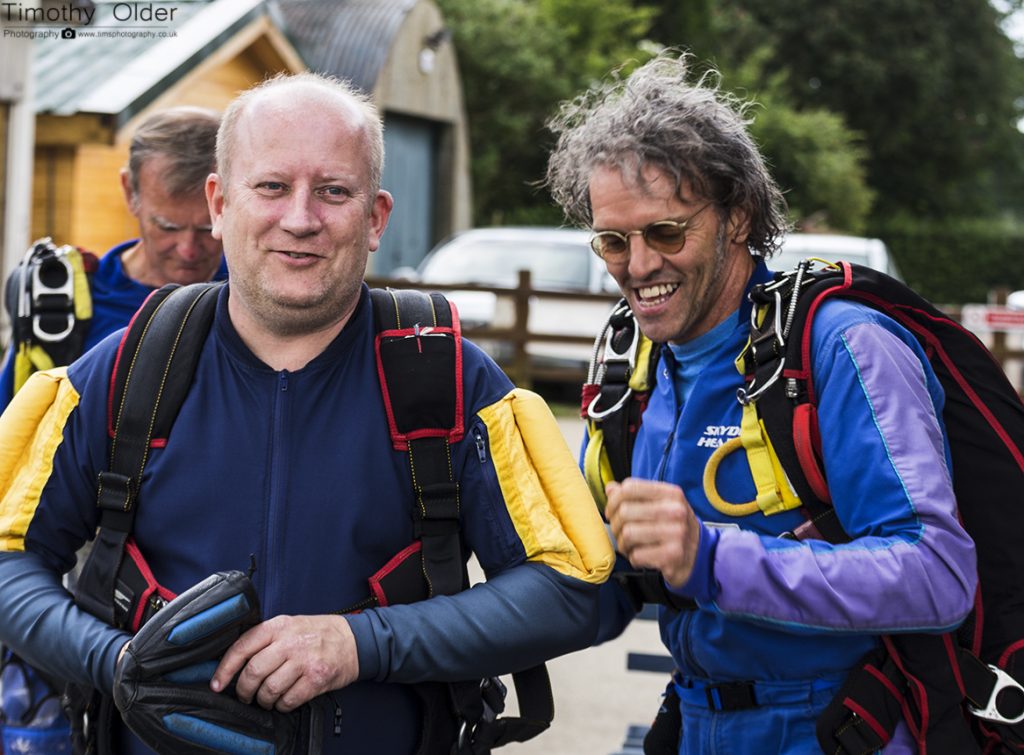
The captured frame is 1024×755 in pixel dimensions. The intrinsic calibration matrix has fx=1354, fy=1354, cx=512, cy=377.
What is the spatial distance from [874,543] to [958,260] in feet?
124

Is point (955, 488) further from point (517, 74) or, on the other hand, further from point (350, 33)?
point (517, 74)

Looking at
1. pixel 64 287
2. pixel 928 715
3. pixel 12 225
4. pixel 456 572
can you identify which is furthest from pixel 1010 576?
pixel 12 225

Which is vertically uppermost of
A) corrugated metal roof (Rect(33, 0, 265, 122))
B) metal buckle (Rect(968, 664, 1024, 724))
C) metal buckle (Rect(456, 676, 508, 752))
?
corrugated metal roof (Rect(33, 0, 265, 122))

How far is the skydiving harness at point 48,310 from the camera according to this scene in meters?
3.37

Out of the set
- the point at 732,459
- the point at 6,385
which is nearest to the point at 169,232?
the point at 6,385

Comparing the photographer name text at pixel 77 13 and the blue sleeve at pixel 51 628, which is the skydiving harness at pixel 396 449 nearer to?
the blue sleeve at pixel 51 628

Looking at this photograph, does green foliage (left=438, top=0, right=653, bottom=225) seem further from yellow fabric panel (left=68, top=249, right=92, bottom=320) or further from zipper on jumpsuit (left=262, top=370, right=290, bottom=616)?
zipper on jumpsuit (left=262, top=370, right=290, bottom=616)

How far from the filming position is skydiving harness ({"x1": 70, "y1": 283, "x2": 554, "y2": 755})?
2.40 m

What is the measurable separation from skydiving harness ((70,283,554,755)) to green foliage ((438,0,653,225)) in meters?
21.4

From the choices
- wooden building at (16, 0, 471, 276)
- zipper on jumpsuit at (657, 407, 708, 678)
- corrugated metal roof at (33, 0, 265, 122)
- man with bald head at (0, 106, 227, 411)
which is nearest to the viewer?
zipper on jumpsuit at (657, 407, 708, 678)

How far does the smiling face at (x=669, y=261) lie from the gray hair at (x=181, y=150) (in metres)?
1.30

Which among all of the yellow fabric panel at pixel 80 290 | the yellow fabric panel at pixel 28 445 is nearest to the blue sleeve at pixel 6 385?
the yellow fabric panel at pixel 80 290

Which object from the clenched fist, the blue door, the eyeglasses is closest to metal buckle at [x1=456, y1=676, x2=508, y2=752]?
the clenched fist

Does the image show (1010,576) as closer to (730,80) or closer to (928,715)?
(928,715)
